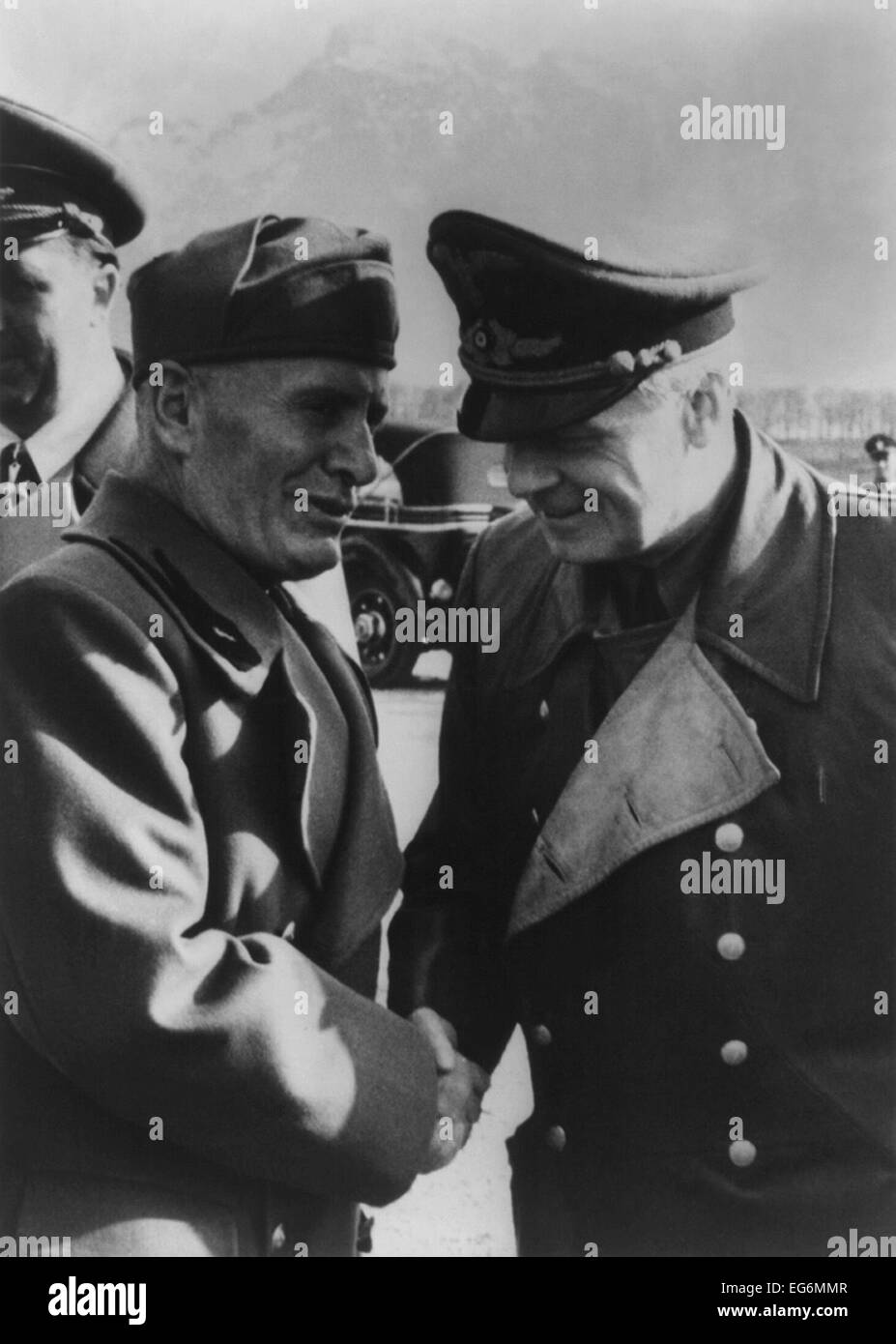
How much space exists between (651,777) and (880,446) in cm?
104

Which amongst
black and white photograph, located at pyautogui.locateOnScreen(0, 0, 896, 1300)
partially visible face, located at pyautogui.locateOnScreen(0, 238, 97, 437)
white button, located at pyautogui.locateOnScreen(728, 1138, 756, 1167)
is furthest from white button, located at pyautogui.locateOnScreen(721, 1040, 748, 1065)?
partially visible face, located at pyautogui.locateOnScreen(0, 238, 97, 437)

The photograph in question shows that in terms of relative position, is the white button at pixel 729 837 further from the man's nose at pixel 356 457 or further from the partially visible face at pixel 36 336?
the partially visible face at pixel 36 336

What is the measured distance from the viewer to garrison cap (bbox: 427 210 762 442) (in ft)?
13.6

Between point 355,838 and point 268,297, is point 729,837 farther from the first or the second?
point 268,297

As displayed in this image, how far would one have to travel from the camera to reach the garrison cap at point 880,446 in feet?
14.2

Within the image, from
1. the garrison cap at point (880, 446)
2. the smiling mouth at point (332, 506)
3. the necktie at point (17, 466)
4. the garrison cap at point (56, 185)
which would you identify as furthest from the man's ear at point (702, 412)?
the necktie at point (17, 466)

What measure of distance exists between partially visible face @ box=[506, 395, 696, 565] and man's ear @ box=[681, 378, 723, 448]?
2 cm

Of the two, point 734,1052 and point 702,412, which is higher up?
point 702,412

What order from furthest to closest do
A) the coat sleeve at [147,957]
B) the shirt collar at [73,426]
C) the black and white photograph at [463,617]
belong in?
the shirt collar at [73,426] < the black and white photograph at [463,617] < the coat sleeve at [147,957]

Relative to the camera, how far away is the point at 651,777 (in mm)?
4191

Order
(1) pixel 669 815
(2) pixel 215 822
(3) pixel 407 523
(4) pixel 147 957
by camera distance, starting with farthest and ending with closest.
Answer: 1. (3) pixel 407 523
2. (1) pixel 669 815
3. (2) pixel 215 822
4. (4) pixel 147 957

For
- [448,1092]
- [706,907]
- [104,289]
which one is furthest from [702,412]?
[448,1092]

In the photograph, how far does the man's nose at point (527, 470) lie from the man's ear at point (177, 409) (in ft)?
2.56
